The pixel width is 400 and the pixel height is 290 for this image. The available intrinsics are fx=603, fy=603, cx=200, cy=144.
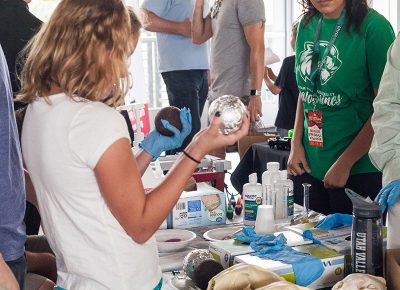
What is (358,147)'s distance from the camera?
201 cm

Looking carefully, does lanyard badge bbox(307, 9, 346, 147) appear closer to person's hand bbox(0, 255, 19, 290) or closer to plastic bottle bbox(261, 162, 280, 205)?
plastic bottle bbox(261, 162, 280, 205)

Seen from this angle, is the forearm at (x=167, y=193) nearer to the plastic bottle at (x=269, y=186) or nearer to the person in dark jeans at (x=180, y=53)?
the plastic bottle at (x=269, y=186)

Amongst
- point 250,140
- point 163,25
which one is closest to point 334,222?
point 250,140

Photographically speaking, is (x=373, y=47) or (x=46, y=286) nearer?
(x=46, y=286)

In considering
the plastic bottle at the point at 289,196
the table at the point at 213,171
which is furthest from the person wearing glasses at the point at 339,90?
the table at the point at 213,171

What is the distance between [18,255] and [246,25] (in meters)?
2.24

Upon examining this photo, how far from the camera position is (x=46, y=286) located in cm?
172

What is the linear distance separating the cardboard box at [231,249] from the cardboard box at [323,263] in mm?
23

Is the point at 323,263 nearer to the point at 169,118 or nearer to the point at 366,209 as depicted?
the point at 366,209

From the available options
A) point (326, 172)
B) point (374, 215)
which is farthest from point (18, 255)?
point (326, 172)

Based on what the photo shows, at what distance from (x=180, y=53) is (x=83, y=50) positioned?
281 cm

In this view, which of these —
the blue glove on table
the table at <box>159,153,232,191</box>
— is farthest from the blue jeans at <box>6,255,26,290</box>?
the table at <box>159,153,232,191</box>

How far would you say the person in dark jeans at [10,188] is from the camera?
48.3 inches

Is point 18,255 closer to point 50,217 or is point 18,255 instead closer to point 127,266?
point 50,217
